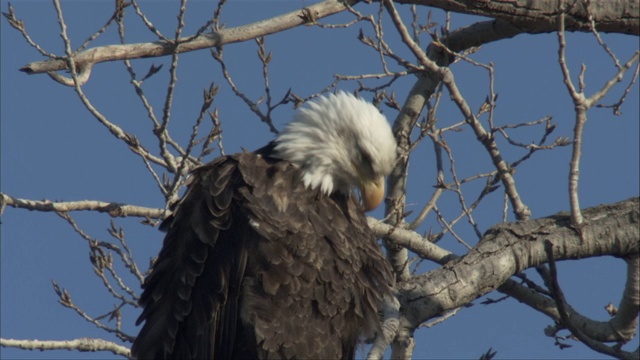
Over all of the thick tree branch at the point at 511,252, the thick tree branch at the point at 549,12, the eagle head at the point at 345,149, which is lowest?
the thick tree branch at the point at 511,252

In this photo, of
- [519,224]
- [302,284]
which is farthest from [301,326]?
[519,224]

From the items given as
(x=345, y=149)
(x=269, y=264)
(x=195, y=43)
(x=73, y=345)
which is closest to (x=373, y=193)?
(x=345, y=149)

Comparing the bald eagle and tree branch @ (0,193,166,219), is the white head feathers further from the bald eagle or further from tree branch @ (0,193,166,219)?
tree branch @ (0,193,166,219)

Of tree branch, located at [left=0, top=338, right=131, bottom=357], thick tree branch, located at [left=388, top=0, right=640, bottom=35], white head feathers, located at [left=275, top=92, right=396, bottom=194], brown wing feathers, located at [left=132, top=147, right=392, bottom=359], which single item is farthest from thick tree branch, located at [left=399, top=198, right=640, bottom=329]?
tree branch, located at [left=0, top=338, right=131, bottom=357]

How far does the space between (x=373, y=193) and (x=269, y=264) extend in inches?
23.5

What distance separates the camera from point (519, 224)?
15.2ft

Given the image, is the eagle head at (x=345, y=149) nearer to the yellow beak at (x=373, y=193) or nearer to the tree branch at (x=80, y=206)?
the yellow beak at (x=373, y=193)

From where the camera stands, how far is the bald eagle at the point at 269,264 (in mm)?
4328

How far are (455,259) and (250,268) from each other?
836 millimetres

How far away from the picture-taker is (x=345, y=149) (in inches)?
186

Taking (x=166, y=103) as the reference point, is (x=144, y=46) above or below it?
above

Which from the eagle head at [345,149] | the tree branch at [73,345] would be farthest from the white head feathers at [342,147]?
the tree branch at [73,345]

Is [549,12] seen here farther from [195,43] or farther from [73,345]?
[73,345]

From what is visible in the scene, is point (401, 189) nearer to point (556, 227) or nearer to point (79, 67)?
point (556, 227)
